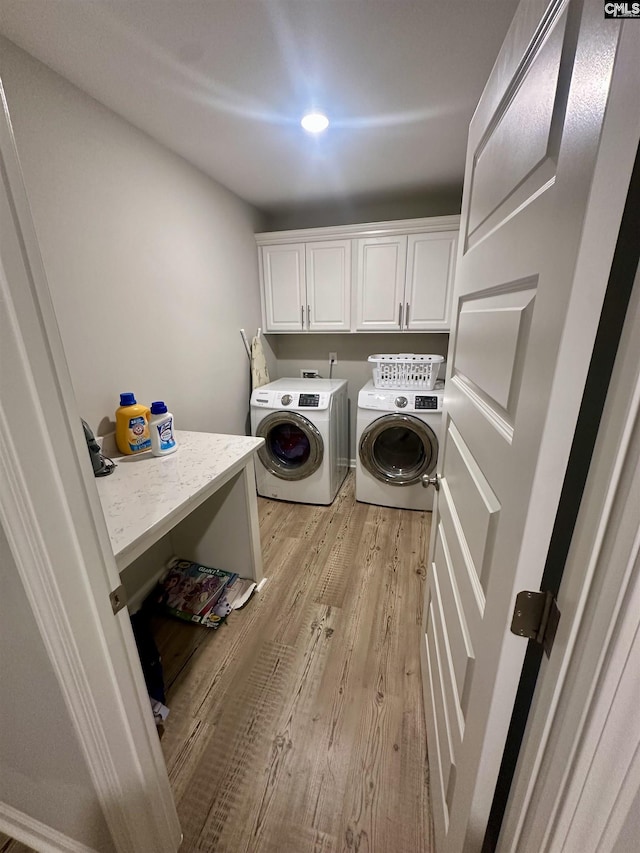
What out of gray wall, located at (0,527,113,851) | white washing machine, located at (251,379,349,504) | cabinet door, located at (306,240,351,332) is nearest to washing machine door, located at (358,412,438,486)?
white washing machine, located at (251,379,349,504)

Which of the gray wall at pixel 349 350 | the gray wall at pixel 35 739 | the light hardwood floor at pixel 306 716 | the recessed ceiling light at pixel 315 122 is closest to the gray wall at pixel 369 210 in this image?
the gray wall at pixel 349 350

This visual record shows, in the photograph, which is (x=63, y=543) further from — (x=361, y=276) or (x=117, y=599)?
(x=361, y=276)

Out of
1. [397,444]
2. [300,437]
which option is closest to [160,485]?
[300,437]

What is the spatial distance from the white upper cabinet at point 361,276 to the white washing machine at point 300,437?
1.93 feet

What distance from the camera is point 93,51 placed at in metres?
1.17

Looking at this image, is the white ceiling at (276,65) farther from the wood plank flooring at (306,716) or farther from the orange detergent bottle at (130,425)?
the wood plank flooring at (306,716)

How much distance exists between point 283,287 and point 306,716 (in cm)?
278

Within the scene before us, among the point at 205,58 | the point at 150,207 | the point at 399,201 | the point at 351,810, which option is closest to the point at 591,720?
the point at 351,810

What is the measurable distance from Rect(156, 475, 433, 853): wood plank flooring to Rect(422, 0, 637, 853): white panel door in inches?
9.8

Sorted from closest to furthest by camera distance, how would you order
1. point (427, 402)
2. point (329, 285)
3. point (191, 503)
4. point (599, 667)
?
point (599, 667) < point (191, 503) < point (427, 402) < point (329, 285)

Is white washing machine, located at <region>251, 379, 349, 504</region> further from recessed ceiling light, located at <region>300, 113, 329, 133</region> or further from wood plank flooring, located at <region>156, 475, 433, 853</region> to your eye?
recessed ceiling light, located at <region>300, 113, 329, 133</region>

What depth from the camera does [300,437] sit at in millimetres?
2771

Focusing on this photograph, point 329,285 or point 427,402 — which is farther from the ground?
point 329,285

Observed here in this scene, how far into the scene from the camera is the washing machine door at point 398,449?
2.39 m
